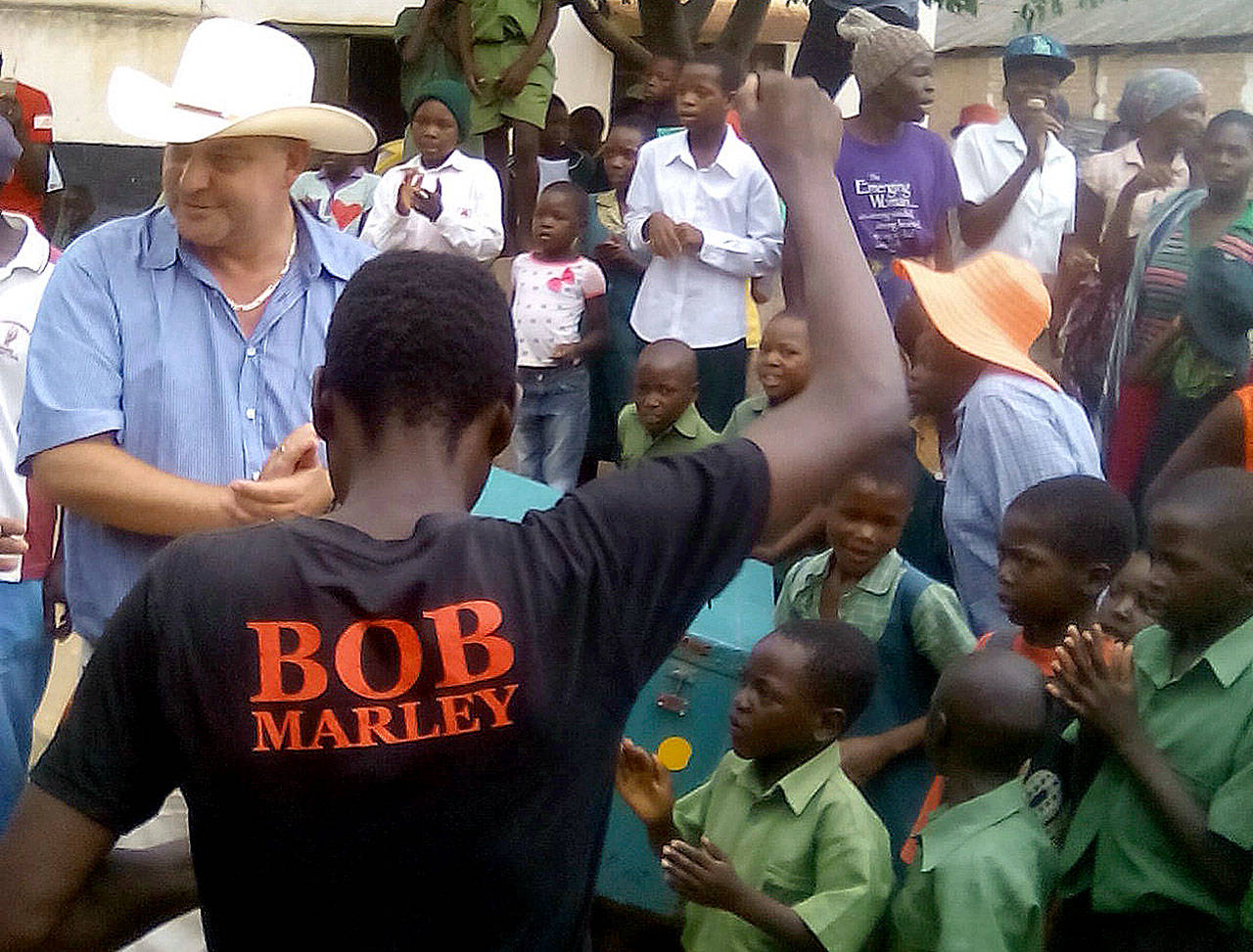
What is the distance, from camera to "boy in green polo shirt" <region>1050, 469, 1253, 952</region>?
2580 mm

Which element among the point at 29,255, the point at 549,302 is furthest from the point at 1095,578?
the point at 549,302

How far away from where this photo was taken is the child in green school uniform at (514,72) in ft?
27.0

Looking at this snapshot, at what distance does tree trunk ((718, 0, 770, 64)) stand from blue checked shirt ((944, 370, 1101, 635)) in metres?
5.51

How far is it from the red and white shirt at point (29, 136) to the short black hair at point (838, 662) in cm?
451

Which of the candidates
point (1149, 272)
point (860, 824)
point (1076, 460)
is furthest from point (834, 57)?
point (860, 824)

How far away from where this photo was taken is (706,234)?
602 cm

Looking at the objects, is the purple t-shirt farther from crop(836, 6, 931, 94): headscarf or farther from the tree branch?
the tree branch

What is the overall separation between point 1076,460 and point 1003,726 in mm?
835

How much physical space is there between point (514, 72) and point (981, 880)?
6229mm

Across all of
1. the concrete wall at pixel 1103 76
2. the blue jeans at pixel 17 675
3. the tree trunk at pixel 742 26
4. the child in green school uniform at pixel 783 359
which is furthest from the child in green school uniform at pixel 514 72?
the concrete wall at pixel 1103 76

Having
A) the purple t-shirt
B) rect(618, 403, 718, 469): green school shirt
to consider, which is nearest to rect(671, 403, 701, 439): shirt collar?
rect(618, 403, 718, 469): green school shirt

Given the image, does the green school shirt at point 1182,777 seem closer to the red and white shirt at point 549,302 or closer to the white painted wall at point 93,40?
the red and white shirt at point 549,302

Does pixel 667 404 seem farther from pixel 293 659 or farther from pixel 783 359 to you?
pixel 293 659

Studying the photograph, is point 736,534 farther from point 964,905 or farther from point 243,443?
point 243,443
